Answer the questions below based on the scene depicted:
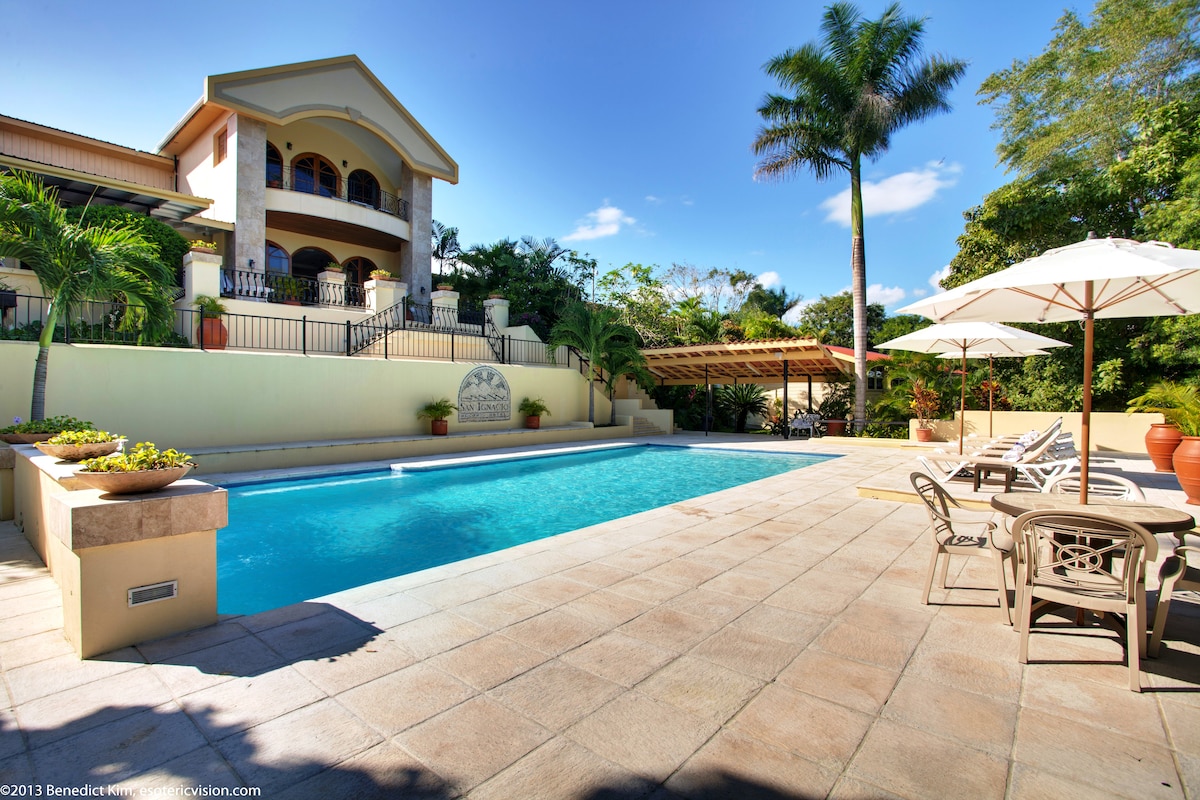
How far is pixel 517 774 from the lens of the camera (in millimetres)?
2088

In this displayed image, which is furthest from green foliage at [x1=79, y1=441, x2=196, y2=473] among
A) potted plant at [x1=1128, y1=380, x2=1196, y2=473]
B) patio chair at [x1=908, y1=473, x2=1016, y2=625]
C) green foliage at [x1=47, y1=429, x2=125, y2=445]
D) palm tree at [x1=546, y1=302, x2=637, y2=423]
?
palm tree at [x1=546, y1=302, x2=637, y2=423]

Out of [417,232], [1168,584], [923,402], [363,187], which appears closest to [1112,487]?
[1168,584]

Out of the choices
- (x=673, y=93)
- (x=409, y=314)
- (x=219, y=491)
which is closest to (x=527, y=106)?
(x=673, y=93)

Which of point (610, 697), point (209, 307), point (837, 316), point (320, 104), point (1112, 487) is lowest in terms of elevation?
point (610, 697)

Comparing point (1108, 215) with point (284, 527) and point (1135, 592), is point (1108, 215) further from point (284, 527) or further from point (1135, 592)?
point (284, 527)

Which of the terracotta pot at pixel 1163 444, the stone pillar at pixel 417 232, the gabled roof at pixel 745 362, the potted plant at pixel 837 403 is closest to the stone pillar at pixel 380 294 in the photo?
the stone pillar at pixel 417 232

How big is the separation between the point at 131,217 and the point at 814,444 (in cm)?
1818

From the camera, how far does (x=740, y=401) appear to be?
21125 millimetres

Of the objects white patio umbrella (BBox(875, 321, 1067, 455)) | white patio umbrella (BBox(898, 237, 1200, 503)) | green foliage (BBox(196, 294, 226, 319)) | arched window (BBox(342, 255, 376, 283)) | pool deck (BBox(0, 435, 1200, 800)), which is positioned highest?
arched window (BBox(342, 255, 376, 283))

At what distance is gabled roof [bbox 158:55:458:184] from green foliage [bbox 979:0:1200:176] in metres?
20.9

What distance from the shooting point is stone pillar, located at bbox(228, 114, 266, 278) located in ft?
52.7

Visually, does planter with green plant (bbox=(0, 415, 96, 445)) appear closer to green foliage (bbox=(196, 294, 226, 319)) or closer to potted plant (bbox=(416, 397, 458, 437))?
green foliage (bbox=(196, 294, 226, 319))

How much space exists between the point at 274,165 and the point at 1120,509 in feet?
72.4

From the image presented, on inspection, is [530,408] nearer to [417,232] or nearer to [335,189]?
[417,232]
